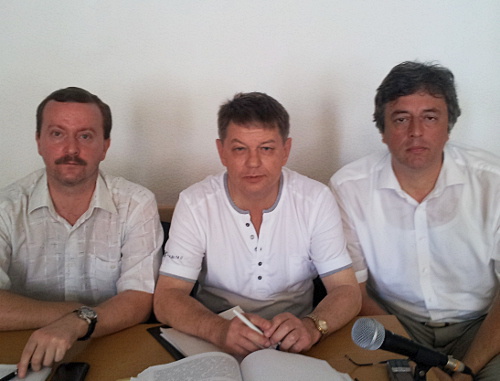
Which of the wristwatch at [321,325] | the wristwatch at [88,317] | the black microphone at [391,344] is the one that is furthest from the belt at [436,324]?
the wristwatch at [88,317]

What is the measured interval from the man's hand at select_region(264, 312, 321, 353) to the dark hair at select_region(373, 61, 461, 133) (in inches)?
36.3

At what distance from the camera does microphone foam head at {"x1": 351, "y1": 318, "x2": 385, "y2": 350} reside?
0.83 meters

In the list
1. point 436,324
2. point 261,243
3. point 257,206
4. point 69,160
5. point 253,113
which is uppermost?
point 253,113

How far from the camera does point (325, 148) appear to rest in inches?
82.9

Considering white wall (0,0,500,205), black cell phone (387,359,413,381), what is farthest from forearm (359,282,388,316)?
white wall (0,0,500,205)

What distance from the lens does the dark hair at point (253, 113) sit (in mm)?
1406

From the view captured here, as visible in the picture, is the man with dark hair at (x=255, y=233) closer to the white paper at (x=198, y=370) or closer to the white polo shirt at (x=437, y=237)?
the white polo shirt at (x=437, y=237)

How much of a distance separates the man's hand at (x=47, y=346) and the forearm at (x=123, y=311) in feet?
0.32

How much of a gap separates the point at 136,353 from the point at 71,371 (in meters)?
0.17

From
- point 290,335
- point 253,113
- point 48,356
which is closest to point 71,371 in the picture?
point 48,356

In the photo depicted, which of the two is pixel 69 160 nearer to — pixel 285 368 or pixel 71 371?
pixel 71 371

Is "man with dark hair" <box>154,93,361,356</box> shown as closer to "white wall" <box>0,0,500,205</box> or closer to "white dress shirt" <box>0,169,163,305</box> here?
"white dress shirt" <box>0,169,163,305</box>

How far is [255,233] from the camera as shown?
1.47 metres

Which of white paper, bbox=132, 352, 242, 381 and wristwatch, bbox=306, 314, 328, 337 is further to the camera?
wristwatch, bbox=306, 314, 328, 337
